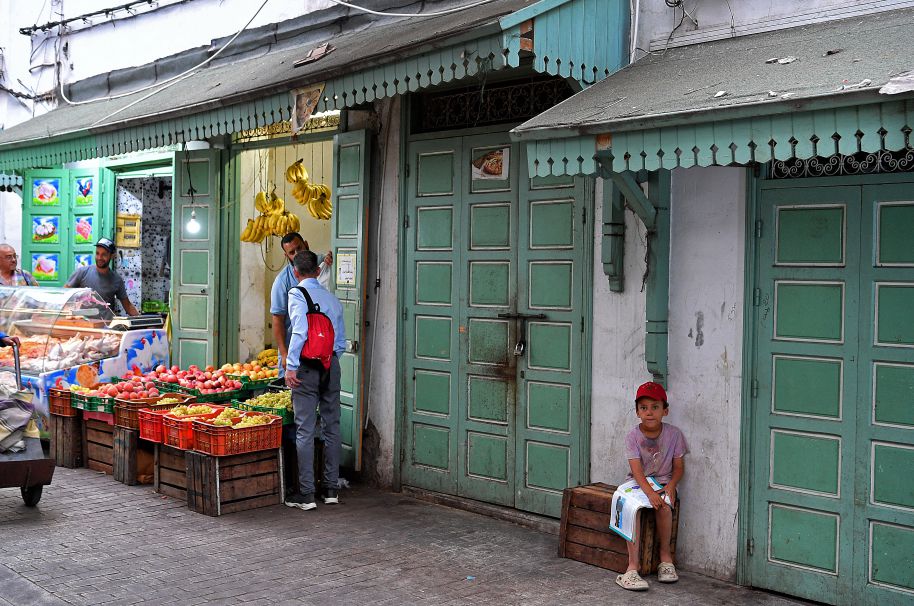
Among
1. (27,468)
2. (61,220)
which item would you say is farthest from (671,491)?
(61,220)

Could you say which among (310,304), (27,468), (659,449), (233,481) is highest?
(310,304)

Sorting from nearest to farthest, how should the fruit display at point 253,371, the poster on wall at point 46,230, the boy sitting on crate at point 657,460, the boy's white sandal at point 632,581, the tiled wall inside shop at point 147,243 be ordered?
the boy's white sandal at point 632,581 → the boy sitting on crate at point 657,460 → the fruit display at point 253,371 → the tiled wall inside shop at point 147,243 → the poster on wall at point 46,230

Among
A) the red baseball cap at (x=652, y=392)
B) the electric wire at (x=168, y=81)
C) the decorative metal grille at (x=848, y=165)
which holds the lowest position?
the red baseball cap at (x=652, y=392)

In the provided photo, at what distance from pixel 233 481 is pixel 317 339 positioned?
1.30m

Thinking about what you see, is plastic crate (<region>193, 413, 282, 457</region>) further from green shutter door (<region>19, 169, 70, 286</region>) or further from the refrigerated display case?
green shutter door (<region>19, 169, 70, 286</region>)

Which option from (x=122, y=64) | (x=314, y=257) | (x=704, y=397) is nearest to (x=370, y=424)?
(x=314, y=257)

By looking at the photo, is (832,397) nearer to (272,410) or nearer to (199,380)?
(272,410)

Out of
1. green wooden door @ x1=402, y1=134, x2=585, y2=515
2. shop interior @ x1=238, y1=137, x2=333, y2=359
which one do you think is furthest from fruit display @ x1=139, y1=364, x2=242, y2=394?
green wooden door @ x1=402, y1=134, x2=585, y2=515

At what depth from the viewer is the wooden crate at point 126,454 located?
331 inches

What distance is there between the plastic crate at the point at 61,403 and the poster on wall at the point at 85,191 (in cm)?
448

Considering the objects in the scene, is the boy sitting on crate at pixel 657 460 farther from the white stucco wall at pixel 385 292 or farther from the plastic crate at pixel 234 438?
the plastic crate at pixel 234 438

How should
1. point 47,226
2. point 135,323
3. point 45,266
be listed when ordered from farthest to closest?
point 45,266 → point 47,226 → point 135,323

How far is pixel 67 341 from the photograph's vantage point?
31.8ft

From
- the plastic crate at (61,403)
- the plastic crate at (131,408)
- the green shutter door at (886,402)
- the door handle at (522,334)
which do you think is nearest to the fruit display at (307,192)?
the plastic crate at (131,408)
